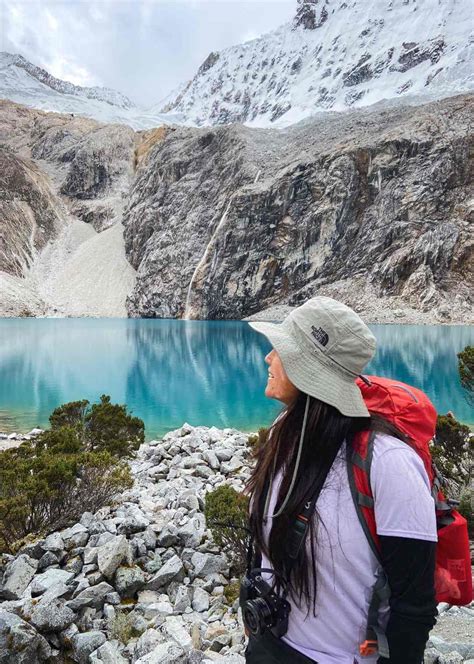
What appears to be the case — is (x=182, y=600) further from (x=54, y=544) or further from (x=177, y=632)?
(x=54, y=544)

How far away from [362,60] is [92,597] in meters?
185

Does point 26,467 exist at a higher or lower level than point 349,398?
lower

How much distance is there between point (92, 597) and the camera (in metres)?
4.31

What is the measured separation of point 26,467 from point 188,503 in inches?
87.0

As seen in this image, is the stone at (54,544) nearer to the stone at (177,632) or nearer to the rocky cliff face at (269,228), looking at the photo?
the stone at (177,632)

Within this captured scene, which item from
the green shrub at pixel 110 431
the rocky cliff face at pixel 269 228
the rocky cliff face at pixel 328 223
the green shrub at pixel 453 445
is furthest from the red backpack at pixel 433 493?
the rocky cliff face at pixel 328 223

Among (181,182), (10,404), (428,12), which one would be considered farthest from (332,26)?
(10,404)

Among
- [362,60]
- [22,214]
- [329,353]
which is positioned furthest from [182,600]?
[362,60]

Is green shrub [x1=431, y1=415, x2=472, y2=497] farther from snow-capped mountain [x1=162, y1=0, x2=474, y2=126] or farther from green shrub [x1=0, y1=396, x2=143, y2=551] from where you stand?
snow-capped mountain [x1=162, y1=0, x2=474, y2=126]

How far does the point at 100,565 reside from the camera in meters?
4.73

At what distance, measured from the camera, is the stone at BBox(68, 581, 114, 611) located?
417 cm

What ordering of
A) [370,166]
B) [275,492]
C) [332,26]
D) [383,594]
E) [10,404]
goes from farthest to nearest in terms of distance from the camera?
[332,26], [370,166], [10,404], [275,492], [383,594]

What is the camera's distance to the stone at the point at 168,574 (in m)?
4.71

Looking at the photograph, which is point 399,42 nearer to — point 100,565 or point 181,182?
point 181,182
